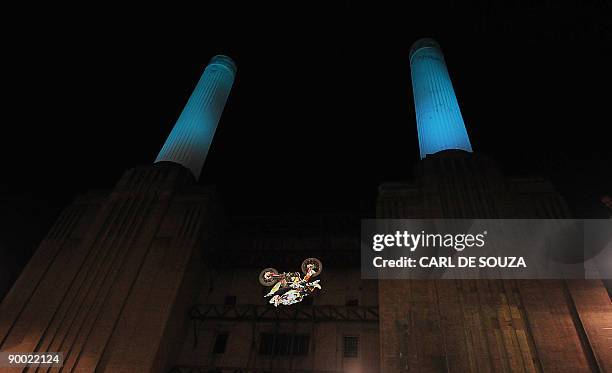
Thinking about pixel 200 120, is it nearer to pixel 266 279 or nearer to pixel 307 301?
pixel 266 279

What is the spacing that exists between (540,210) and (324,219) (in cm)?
1647

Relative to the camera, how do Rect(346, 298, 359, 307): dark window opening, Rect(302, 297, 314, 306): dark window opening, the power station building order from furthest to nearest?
1. Rect(302, 297, 314, 306): dark window opening
2. Rect(346, 298, 359, 307): dark window opening
3. the power station building

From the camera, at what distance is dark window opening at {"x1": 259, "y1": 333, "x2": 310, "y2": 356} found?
26.5 meters

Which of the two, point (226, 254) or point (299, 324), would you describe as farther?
point (226, 254)

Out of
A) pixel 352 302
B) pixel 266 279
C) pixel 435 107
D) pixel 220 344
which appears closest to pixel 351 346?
pixel 352 302

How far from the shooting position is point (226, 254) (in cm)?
3259

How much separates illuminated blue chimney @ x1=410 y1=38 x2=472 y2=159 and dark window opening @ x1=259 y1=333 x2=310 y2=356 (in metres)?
19.5

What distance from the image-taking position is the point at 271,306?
2819 cm

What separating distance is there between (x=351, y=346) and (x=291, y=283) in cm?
630

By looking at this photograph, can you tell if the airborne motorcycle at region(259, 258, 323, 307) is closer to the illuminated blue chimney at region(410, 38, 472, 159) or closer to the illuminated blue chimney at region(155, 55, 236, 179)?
the illuminated blue chimney at region(155, 55, 236, 179)

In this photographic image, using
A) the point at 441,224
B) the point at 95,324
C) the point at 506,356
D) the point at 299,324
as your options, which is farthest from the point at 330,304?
the point at 95,324

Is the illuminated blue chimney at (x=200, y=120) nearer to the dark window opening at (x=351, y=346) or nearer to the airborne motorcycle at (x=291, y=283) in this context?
the airborne motorcycle at (x=291, y=283)

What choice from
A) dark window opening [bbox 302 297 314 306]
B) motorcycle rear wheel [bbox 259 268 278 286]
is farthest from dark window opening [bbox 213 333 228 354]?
dark window opening [bbox 302 297 314 306]

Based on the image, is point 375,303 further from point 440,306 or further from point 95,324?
point 95,324
